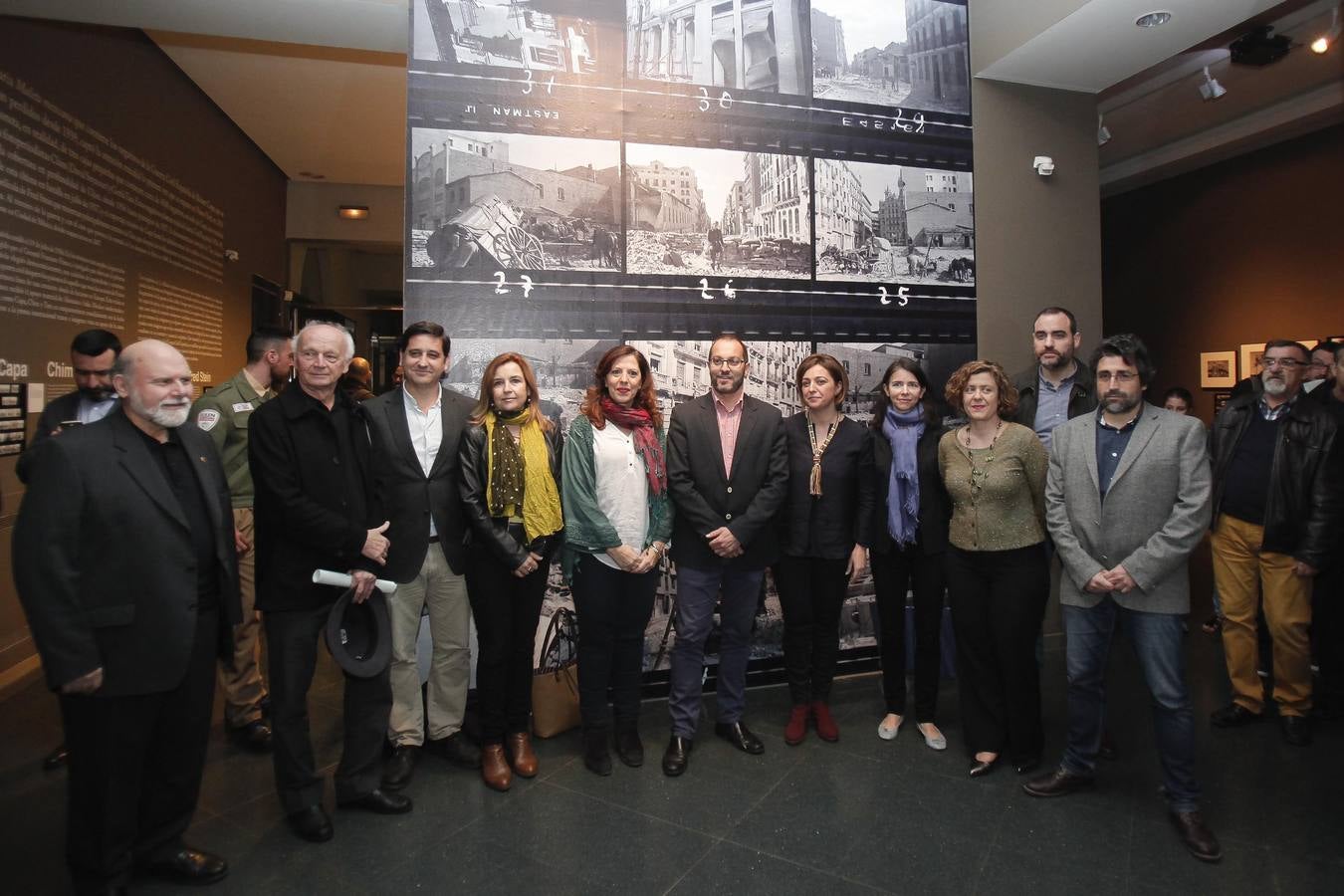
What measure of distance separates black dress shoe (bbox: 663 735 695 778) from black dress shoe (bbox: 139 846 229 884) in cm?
158

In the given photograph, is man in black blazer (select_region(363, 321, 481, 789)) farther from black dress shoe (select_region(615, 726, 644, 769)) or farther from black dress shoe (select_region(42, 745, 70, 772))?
black dress shoe (select_region(42, 745, 70, 772))

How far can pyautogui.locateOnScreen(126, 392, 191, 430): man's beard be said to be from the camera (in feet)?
7.02

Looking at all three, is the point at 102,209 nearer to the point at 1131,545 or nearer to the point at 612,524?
the point at 612,524

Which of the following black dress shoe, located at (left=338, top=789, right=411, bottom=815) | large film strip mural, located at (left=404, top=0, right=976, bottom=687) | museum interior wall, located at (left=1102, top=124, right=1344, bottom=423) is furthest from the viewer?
museum interior wall, located at (left=1102, top=124, right=1344, bottom=423)

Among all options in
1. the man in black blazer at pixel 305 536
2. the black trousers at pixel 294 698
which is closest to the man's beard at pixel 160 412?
the man in black blazer at pixel 305 536

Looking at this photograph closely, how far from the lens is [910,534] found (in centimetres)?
316

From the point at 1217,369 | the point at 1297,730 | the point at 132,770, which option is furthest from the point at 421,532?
the point at 1217,369

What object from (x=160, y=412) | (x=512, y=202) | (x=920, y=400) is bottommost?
(x=160, y=412)

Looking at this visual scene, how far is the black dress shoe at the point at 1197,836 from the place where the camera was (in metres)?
2.36

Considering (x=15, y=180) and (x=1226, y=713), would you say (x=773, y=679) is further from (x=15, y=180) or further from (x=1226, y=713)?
(x=15, y=180)

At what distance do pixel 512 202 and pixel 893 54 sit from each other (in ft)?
8.03

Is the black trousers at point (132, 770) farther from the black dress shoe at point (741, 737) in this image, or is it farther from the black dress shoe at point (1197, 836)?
the black dress shoe at point (1197, 836)

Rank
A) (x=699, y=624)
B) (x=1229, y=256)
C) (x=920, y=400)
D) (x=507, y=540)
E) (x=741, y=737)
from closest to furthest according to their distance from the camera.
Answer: (x=507, y=540) → (x=699, y=624) → (x=741, y=737) → (x=920, y=400) → (x=1229, y=256)

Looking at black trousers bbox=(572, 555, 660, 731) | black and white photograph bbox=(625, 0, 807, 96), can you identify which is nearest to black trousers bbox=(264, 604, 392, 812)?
black trousers bbox=(572, 555, 660, 731)
